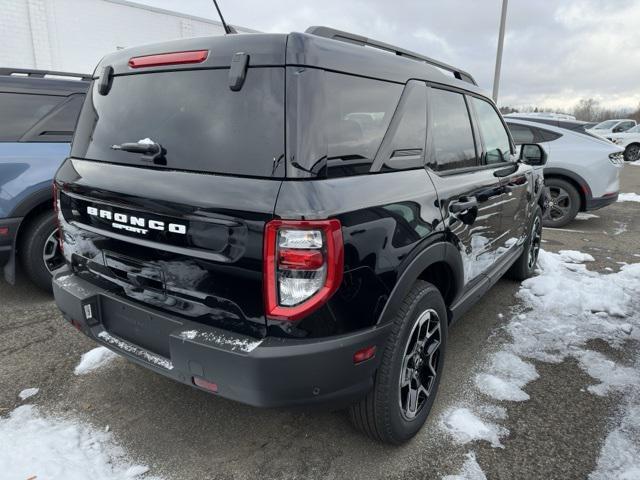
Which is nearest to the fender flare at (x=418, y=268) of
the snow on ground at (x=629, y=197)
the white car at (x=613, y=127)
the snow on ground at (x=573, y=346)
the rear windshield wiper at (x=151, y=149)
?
the snow on ground at (x=573, y=346)

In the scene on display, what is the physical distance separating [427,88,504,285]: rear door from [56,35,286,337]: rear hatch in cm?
105

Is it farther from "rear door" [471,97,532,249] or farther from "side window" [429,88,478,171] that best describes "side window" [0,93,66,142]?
"rear door" [471,97,532,249]

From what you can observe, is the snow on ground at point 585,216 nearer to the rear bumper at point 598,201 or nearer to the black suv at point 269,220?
the rear bumper at point 598,201

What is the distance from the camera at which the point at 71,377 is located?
290 cm

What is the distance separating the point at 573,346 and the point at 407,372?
6.06 ft

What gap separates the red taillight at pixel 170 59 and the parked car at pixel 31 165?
2.12m

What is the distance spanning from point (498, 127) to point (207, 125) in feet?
8.89

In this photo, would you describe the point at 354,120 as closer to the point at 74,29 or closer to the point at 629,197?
the point at 629,197

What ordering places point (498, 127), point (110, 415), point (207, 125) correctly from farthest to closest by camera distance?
1. point (498, 127)
2. point (110, 415)
3. point (207, 125)

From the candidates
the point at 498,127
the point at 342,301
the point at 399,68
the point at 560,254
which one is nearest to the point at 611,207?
the point at 560,254

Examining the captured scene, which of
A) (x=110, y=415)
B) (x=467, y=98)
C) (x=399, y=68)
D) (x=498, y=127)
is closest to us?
(x=399, y=68)

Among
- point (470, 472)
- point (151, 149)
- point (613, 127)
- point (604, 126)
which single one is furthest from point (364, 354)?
point (604, 126)

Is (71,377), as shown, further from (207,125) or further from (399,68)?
(399,68)

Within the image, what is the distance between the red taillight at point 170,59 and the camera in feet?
6.49
